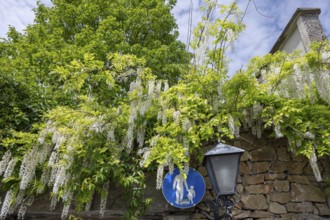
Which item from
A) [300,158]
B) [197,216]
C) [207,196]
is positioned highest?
[300,158]

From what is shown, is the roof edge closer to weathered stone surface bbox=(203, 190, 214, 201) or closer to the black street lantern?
weathered stone surface bbox=(203, 190, 214, 201)

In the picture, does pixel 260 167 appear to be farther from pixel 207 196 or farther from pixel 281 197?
pixel 207 196

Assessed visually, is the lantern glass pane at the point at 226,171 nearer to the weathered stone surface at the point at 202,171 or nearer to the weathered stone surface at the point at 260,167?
the weathered stone surface at the point at 202,171

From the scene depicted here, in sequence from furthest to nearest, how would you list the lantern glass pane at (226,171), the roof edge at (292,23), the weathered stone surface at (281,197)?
the roof edge at (292,23)
the weathered stone surface at (281,197)
the lantern glass pane at (226,171)

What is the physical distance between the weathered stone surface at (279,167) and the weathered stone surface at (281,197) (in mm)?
250

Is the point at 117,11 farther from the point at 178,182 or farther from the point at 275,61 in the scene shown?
the point at 178,182

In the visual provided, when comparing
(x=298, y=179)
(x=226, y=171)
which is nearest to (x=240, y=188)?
(x=298, y=179)

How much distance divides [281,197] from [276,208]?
134 mm

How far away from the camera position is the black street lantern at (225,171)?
1.95 meters

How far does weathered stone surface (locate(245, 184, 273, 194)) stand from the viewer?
309 centimetres

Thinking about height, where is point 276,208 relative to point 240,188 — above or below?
below

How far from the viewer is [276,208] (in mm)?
3021

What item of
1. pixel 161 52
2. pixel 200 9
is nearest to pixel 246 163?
pixel 200 9

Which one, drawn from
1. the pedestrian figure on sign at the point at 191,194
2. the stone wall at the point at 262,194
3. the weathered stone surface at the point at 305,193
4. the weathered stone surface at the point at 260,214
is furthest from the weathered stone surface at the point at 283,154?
the pedestrian figure on sign at the point at 191,194
